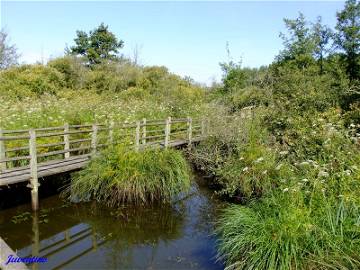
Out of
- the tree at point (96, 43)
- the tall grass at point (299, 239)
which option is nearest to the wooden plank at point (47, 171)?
the tall grass at point (299, 239)

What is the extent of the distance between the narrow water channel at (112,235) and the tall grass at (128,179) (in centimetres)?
26

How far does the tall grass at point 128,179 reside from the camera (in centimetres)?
759

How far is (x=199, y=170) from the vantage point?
1152 centimetres

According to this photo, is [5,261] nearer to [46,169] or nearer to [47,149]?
[46,169]

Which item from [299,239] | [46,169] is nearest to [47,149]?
[46,169]

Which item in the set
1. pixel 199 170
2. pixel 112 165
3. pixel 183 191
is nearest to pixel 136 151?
pixel 112 165

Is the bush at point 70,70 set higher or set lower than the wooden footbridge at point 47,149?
higher

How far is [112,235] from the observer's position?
21.1 feet

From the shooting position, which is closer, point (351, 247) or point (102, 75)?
point (351, 247)

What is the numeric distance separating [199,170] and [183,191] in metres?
3.20

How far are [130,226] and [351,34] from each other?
1509cm

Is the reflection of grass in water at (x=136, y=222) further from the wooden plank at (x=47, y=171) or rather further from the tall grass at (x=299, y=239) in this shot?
the tall grass at (x=299, y=239)

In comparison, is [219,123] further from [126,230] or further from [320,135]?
[126,230]

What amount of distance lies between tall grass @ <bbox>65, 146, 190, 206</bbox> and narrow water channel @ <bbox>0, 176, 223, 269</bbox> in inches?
10.4
